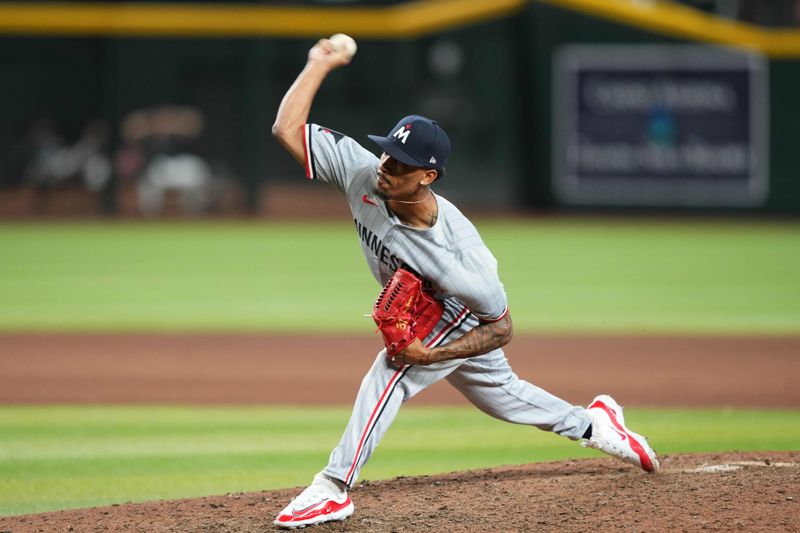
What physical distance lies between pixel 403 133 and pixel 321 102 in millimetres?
17147

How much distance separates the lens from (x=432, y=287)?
4.47 meters

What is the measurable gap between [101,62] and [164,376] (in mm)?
13919

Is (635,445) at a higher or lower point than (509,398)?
lower

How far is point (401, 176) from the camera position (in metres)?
4.31

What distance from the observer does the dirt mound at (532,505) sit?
428cm

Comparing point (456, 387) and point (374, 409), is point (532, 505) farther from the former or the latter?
point (374, 409)

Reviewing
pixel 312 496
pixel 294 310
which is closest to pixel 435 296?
pixel 312 496

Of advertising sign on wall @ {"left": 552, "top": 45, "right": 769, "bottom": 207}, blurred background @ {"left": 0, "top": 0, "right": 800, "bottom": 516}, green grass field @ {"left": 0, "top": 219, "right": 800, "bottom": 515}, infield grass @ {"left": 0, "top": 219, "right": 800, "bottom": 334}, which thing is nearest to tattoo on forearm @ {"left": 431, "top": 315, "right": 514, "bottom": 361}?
green grass field @ {"left": 0, "top": 219, "right": 800, "bottom": 515}

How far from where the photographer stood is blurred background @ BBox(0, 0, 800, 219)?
2077cm

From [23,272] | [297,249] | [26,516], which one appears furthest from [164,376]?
[297,249]

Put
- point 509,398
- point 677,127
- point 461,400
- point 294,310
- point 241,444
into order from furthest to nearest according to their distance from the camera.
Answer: point 677,127
point 294,310
point 461,400
point 241,444
point 509,398

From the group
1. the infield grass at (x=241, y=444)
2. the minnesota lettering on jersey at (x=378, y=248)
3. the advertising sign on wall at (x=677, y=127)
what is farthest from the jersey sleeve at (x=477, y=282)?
the advertising sign on wall at (x=677, y=127)

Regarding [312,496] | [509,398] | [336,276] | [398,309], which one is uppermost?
[398,309]

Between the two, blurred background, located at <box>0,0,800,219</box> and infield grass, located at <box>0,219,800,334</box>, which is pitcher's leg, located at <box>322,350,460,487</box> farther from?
blurred background, located at <box>0,0,800,219</box>
